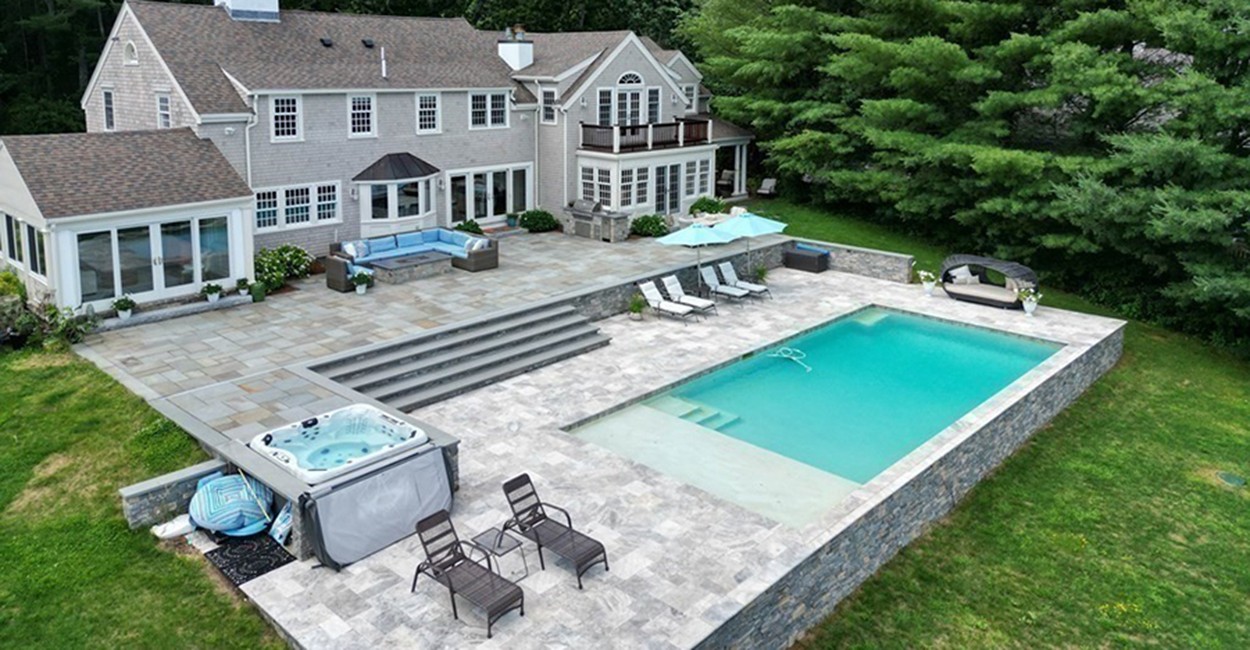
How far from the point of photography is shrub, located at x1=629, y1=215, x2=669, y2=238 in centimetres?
2830

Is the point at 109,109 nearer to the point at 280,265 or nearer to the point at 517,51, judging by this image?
the point at 280,265

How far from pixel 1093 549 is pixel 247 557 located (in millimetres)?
11993

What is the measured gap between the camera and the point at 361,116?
24.5 metres

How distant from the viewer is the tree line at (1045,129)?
22.2m

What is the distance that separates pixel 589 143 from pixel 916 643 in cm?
2041

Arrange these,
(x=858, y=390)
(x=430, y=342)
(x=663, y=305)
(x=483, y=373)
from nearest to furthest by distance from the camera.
A: (x=483, y=373) → (x=430, y=342) → (x=858, y=390) → (x=663, y=305)

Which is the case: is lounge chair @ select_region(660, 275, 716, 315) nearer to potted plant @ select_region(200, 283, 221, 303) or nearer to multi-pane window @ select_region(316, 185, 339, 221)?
multi-pane window @ select_region(316, 185, 339, 221)

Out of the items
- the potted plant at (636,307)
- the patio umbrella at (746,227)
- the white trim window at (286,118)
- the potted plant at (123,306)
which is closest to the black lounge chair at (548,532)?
the potted plant at (636,307)

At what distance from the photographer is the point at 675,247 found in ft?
87.5

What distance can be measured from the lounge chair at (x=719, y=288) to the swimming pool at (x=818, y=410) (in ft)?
7.98

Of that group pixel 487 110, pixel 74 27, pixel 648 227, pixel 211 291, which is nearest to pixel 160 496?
pixel 211 291

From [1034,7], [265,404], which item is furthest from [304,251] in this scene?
[1034,7]

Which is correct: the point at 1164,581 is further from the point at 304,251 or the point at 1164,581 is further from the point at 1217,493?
the point at 304,251

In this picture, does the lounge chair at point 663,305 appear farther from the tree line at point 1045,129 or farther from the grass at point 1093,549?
the tree line at point 1045,129
